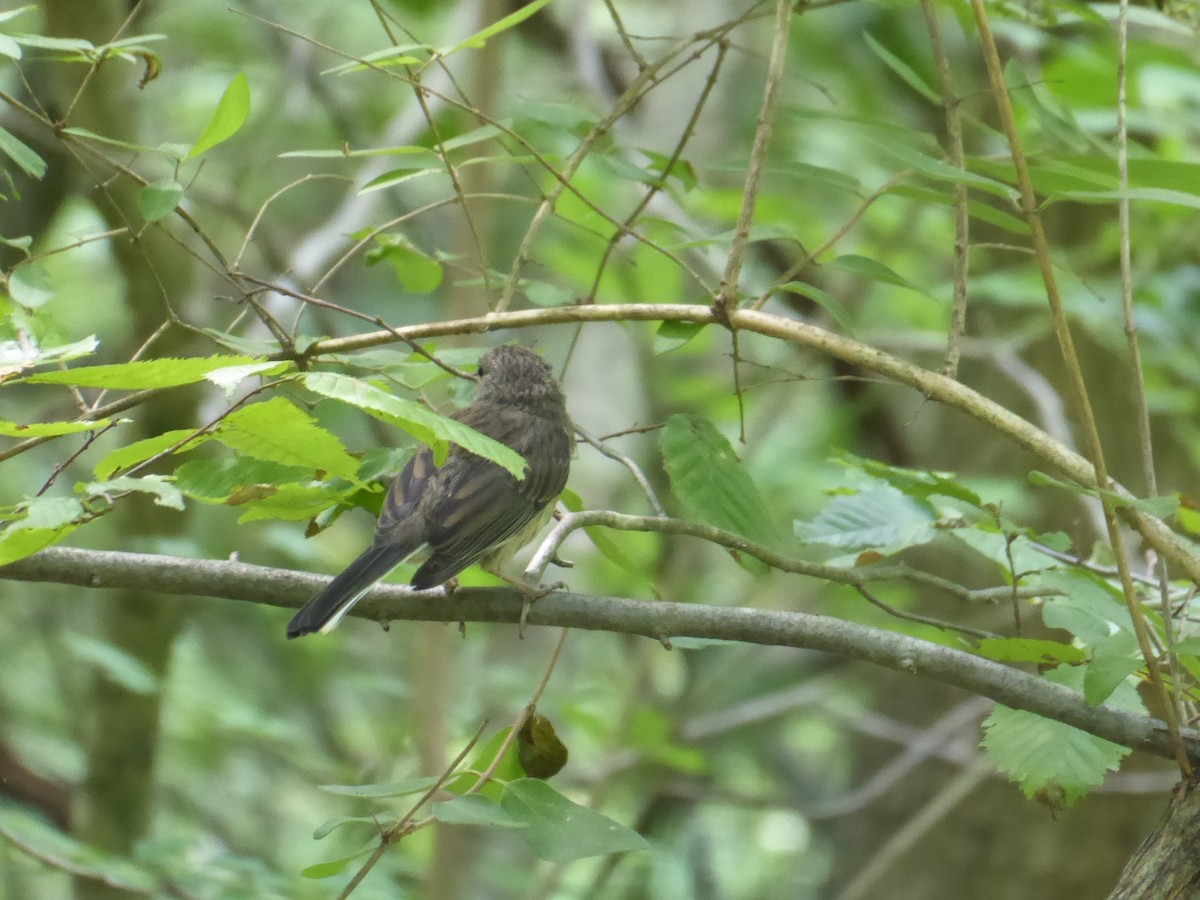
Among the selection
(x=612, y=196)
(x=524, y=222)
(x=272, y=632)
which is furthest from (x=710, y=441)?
(x=524, y=222)

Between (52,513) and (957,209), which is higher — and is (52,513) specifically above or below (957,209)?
below

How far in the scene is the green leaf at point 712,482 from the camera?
2.38 metres

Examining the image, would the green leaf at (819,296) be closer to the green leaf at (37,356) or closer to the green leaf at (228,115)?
the green leaf at (228,115)

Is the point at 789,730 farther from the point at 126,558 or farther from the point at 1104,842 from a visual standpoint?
the point at 126,558

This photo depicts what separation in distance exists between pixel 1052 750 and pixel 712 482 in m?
0.78

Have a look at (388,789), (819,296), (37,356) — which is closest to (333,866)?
(388,789)

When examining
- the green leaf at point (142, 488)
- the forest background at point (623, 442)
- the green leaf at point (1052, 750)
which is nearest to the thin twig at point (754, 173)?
the forest background at point (623, 442)

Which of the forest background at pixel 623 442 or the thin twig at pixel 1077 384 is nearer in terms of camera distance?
the thin twig at pixel 1077 384

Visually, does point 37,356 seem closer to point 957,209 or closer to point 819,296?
point 819,296

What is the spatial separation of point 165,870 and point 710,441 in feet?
8.29

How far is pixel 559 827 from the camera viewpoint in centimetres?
194

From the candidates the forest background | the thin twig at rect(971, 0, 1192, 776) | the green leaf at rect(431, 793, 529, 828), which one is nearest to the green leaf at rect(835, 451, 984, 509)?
the forest background

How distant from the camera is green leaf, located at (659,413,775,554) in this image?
2375 mm

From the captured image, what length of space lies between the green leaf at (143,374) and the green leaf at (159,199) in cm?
51
